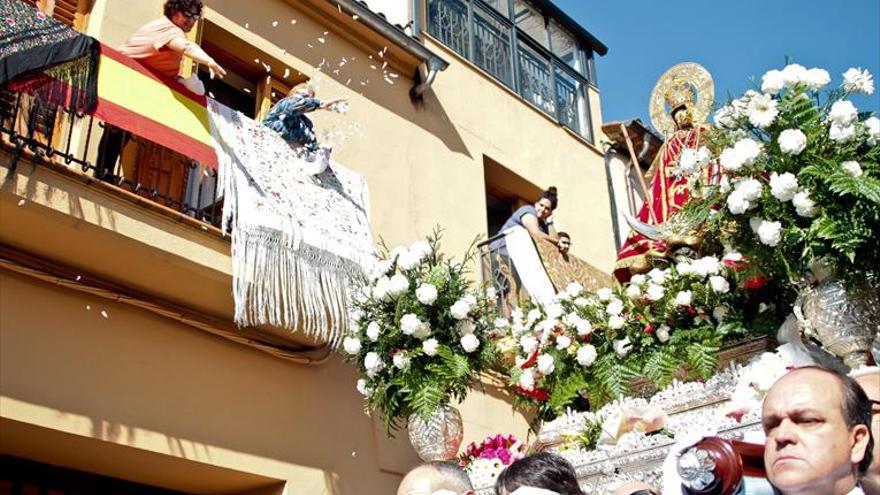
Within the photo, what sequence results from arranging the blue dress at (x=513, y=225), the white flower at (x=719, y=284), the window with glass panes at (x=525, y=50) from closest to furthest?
the white flower at (x=719, y=284), the blue dress at (x=513, y=225), the window with glass panes at (x=525, y=50)

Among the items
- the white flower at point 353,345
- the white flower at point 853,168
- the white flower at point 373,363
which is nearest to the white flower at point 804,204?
the white flower at point 853,168

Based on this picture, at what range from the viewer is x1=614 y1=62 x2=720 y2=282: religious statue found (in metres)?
5.43

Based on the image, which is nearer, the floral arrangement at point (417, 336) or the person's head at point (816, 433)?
the person's head at point (816, 433)

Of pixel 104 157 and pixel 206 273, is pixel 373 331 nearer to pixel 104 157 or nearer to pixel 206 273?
pixel 206 273

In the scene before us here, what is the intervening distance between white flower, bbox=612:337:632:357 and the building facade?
81.3 inches

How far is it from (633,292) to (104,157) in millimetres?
3228

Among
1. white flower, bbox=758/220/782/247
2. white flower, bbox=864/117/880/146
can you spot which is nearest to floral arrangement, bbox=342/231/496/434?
white flower, bbox=758/220/782/247

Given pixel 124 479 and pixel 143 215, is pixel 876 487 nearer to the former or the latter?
pixel 143 215

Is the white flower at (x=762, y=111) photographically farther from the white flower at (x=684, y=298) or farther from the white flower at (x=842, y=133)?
the white flower at (x=684, y=298)

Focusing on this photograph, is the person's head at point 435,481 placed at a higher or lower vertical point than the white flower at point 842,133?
lower

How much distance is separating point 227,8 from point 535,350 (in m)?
3.72

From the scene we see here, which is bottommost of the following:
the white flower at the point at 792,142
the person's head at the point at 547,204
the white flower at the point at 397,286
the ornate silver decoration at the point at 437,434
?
the ornate silver decoration at the point at 437,434

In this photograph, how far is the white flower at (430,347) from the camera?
16.0 feet

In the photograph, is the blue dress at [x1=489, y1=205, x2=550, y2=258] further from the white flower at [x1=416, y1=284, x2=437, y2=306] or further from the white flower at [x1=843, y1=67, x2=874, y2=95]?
the white flower at [x1=843, y1=67, x2=874, y2=95]
